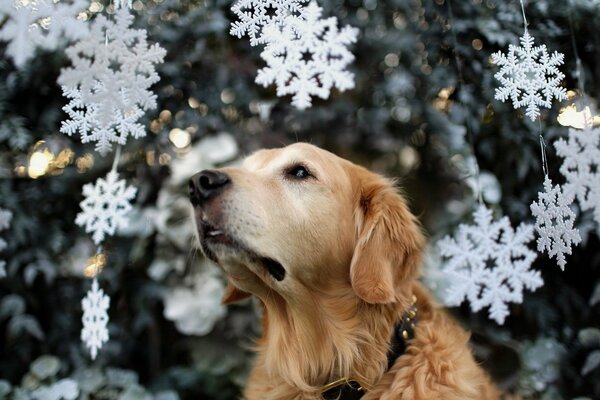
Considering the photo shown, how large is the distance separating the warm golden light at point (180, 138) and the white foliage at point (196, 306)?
0.74 m

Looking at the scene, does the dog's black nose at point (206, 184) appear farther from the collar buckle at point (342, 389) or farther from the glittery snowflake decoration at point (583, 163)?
the glittery snowflake decoration at point (583, 163)

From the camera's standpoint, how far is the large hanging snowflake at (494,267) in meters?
2.15

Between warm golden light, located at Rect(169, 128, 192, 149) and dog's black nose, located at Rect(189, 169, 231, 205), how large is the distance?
1193mm

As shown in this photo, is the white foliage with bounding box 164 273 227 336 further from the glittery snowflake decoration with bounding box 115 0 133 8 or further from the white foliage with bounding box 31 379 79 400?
the glittery snowflake decoration with bounding box 115 0 133 8

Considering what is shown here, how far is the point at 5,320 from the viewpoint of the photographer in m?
2.73

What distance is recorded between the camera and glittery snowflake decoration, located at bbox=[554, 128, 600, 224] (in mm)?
1532

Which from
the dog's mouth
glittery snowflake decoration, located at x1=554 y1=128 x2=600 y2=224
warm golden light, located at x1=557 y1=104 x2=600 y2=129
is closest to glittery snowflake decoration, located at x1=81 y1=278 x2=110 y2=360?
the dog's mouth

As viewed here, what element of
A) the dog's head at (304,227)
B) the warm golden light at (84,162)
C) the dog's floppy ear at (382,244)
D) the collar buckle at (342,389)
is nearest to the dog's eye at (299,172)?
the dog's head at (304,227)

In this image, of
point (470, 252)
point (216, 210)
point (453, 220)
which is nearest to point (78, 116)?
point (216, 210)

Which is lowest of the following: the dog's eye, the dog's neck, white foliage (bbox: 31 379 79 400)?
white foliage (bbox: 31 379 79 400)

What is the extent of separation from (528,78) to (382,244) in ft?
2.43

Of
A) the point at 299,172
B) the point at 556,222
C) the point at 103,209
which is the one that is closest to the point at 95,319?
the point at 103,209

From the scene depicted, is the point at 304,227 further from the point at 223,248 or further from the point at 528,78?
the point at 528,78

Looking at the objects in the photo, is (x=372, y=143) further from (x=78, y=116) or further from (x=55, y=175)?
(x=78, y=116)
